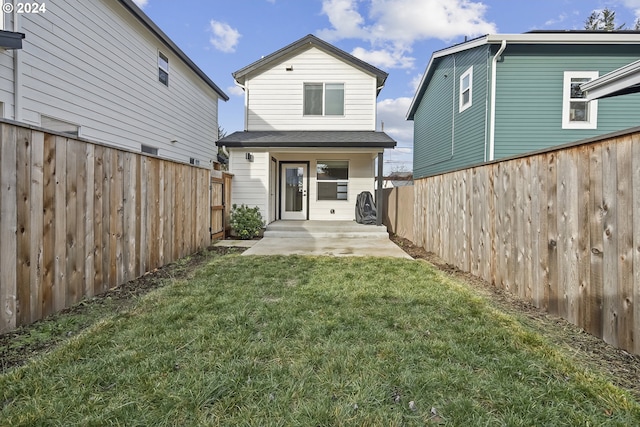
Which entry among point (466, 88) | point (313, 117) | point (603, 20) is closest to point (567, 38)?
point (466, 88)

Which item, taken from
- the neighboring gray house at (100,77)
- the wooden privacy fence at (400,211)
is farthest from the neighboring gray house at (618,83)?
the neighboring gray house at (100,77)

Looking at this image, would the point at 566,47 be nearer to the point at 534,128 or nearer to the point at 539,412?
the point at 534,128

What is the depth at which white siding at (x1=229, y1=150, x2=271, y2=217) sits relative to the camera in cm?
980

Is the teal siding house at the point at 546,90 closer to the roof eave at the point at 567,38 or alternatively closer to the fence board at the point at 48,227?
the roof eave at the point at 567,38

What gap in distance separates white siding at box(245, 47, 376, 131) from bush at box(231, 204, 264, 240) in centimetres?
324

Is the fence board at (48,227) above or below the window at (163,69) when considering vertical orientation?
below

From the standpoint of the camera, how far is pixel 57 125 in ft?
19.7

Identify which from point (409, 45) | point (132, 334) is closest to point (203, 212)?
point (132, 334)

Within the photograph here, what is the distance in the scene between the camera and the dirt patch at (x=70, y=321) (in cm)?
248

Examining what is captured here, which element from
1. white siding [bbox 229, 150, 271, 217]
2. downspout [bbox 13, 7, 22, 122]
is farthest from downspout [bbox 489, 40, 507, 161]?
downspout [bbox 13, 7, 22, 122]

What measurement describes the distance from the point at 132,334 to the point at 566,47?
1215 cm

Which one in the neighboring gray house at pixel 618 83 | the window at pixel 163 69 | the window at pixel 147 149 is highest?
the window at pixel 163 69

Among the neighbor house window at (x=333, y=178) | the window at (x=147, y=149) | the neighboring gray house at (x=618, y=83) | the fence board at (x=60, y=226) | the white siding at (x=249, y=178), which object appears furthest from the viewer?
the neighbor house window at (x=333, y=178)

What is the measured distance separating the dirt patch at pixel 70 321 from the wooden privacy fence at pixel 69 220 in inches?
3.8
